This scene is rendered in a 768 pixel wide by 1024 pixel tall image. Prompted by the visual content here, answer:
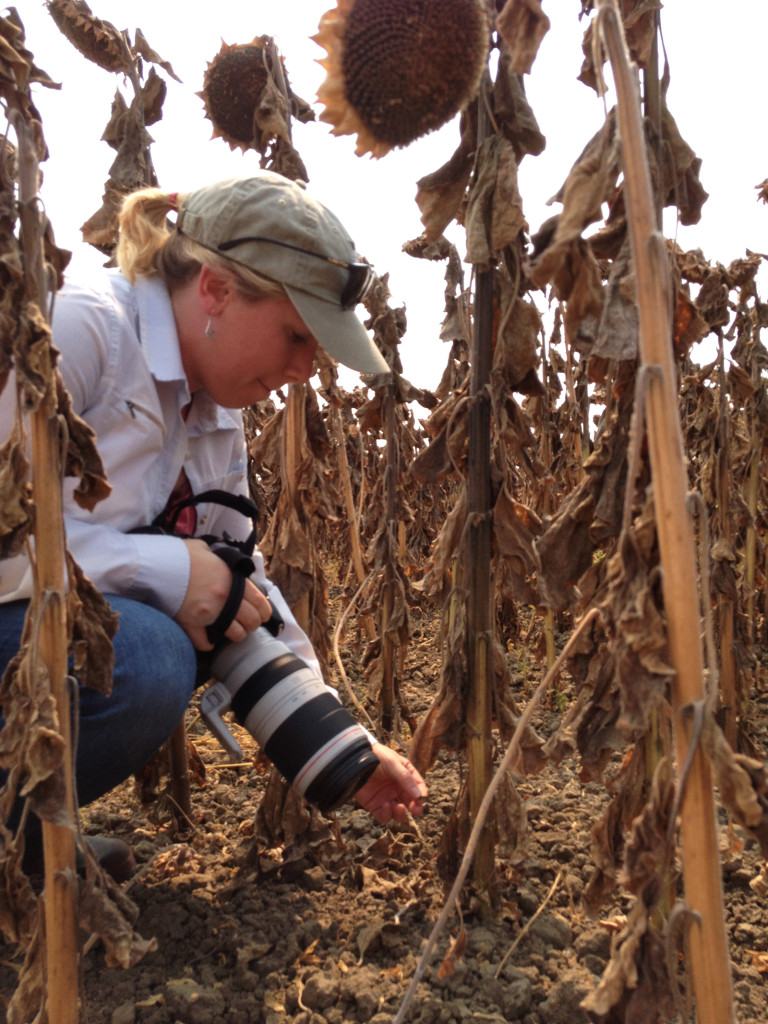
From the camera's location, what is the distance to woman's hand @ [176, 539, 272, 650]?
151 cm

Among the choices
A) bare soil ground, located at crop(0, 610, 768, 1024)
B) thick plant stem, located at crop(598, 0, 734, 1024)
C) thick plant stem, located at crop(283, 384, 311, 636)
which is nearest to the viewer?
thick plant stem, located at crop(598, 0, 734, 1024)

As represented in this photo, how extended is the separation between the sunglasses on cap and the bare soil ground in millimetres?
1078

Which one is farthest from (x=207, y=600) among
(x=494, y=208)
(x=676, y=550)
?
(x=676, y=550)

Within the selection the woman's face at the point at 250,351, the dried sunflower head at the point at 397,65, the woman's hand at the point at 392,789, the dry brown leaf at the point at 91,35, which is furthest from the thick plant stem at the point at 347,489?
the dried sunflower head at the point at 397,65

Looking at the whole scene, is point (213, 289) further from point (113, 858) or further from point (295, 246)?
point (113, 858)

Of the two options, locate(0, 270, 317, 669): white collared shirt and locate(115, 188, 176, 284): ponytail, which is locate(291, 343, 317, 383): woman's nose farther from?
locate(115, 188, 176, 284): ponytail

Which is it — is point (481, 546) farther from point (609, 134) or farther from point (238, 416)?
point (609, 134)

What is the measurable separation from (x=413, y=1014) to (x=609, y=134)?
52.5 inches

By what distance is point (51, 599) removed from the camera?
803 millimetres

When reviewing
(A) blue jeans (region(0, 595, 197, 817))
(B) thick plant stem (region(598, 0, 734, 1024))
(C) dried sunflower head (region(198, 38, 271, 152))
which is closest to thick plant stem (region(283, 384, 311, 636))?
(A) blue jeans (region(0, 595, 197, 817))

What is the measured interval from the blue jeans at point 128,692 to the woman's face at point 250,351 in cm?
48

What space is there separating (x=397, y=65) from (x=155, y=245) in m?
0.91

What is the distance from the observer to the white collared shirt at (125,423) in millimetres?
1444

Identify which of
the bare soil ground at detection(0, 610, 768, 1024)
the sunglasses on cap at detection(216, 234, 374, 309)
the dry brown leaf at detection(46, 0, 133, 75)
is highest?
the dry brown leaf at detection(46, 0, 133, 75)
